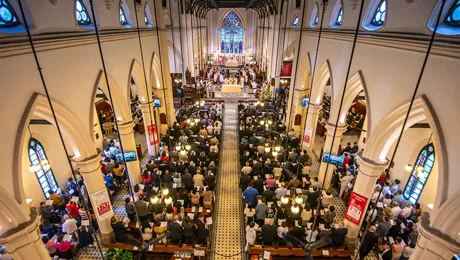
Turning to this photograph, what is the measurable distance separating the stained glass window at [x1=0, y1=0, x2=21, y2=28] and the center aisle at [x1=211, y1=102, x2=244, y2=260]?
821cm

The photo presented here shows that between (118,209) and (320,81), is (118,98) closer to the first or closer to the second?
(118,209)

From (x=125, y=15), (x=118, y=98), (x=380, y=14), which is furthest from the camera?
(x=125, y=15)

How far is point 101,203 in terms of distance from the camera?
813 centimetres

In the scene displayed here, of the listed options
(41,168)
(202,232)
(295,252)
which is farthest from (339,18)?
(41,168)

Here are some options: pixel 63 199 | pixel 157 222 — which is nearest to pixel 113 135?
pixel 63 199

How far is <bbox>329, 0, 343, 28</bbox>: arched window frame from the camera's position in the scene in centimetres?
987

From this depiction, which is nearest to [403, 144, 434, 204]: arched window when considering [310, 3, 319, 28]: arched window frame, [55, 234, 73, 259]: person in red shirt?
[310, 3, 319, 28]: arched window frame

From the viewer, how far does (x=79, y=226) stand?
8.98 metres

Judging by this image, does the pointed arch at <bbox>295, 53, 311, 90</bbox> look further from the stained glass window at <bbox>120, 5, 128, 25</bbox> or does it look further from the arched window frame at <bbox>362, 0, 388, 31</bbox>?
the stained glass window at <bbox>120, 5, 128, 25</bbox>

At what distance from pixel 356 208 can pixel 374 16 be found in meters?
6.02

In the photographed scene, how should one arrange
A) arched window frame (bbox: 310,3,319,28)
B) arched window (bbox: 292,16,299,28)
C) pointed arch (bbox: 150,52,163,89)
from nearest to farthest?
1. arched window frame (bbox: 310,3,319,28)
2. pointed arch (bbox: 150,52,163,89)
3. arched window (bbox: 292,16,299,28)

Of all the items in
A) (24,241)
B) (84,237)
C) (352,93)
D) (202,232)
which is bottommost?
(84,237)

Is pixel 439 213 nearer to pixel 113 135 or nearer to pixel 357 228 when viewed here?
pixel 357 228

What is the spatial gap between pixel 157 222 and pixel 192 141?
20.1ft
